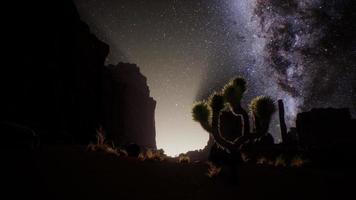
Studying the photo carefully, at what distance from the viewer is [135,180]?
725 cm

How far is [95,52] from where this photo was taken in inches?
989

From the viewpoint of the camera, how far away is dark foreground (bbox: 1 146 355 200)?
5797 millimetres

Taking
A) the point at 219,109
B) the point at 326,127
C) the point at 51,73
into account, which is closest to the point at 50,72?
the point at 51,73

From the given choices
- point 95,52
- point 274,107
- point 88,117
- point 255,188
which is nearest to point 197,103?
point 274,107

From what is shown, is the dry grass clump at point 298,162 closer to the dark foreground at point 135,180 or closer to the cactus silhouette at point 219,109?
the dark foreground at point 135,180

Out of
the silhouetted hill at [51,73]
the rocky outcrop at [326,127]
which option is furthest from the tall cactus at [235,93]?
the rocky outcrop at [326,127]

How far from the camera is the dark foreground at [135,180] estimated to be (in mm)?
5797

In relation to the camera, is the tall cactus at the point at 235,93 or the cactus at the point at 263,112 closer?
the cactus at the point at 263,112

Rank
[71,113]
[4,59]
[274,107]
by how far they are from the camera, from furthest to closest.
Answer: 1. [71,113]
2. [4,59]
3. [274,107]

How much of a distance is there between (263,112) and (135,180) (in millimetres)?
4643

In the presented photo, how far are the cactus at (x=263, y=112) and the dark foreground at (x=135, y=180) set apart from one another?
1.26 m

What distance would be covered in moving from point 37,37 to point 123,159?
1082 centimetres

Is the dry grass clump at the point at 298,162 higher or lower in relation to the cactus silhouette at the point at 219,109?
lower

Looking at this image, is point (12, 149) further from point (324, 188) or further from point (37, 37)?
point (37, 37)
